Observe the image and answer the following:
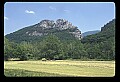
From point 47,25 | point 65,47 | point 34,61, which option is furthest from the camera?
point 47,25

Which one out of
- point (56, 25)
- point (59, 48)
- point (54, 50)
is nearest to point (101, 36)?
point (56, 25)

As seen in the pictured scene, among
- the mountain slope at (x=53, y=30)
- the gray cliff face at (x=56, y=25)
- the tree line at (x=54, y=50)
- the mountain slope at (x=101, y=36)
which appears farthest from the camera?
the gray cliff face at (x=56, y=25)

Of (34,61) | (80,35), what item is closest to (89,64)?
(80,35)

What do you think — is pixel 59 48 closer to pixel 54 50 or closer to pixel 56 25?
pixel 54 50

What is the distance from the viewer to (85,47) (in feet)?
16.2

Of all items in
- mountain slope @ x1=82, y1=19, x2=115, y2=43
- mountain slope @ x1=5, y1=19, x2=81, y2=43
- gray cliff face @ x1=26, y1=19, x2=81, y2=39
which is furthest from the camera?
gray cliff face @ x1=26, y1=19, x2=81, y2=39

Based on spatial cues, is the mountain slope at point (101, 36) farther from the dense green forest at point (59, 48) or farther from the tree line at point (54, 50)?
the tree line at point (54, 50)

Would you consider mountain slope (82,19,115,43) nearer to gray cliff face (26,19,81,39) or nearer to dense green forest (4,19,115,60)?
dense green forest (4,19,115,60)

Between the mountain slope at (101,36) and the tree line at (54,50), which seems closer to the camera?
the tree line at (54,50)

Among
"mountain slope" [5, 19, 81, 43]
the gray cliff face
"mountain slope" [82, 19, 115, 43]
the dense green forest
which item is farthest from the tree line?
the gray cliff face

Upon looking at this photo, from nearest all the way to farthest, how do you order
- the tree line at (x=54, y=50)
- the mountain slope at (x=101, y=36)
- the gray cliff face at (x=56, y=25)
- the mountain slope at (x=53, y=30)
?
the tree line at (x=54, y=50), the mountain slope at (x=101, y=36), the mountain slope at (x=53, y=30), the gray cliff face at (x=56, y=25)

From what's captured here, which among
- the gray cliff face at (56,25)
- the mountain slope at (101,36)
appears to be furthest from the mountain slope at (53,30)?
the mountain slope at (101,36)
